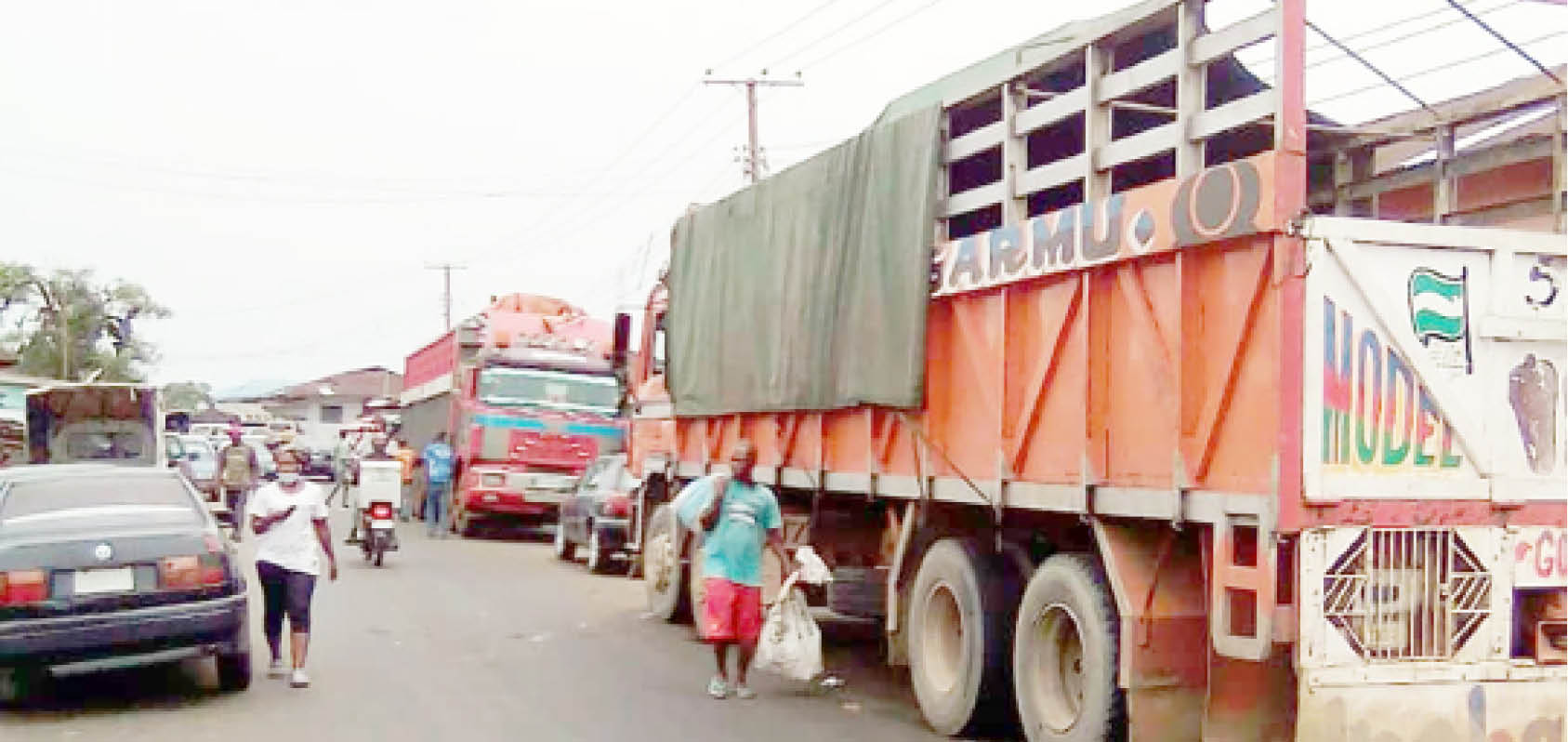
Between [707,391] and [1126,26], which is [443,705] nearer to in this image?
[707,391]

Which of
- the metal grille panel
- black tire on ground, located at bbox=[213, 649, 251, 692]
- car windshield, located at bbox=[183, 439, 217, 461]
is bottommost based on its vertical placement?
black tire on ground, located at bbox=[213, 649, 251, 692]

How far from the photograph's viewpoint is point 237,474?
20109 mm

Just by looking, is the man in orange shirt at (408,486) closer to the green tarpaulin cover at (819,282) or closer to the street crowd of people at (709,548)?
the green tarpaulin cover at (819,282)

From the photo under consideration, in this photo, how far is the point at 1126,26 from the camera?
712 cm

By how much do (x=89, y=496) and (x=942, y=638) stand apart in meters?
5.12

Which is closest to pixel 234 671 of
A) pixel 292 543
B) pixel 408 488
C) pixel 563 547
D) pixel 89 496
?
pixel 292 543

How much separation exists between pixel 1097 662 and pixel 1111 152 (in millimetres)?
2332

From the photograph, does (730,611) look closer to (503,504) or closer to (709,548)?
(709,548)

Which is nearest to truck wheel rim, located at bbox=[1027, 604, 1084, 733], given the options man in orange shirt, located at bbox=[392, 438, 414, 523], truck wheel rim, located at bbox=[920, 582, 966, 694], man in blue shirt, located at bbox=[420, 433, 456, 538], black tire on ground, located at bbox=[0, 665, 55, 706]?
Result: truck wheel rim, located at bbox=[920, 582, 966, 694]

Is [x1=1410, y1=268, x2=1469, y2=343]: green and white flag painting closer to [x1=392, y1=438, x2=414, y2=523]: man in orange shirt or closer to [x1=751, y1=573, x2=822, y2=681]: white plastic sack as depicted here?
[x1=751, y1=573, x2=822, y2=681]: white plastic sack

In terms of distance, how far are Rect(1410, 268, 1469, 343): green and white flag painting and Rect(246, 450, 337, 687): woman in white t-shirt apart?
6.45 m

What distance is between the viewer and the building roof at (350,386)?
10256 cm

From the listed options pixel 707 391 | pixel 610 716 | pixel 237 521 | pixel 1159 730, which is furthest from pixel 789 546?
pixel 237 521

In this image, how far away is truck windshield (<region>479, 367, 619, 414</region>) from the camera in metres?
23.3
